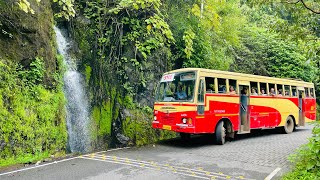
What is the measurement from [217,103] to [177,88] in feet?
5.35

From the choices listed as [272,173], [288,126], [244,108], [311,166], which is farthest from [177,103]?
[288,126]

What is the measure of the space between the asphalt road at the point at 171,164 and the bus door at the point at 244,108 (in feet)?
5.70

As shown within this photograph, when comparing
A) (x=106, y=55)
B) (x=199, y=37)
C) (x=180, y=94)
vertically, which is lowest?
(x=180, y=94)

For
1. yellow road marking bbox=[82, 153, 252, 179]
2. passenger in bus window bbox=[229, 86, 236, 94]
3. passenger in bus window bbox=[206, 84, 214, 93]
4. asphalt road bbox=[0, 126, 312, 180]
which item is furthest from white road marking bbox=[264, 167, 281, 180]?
passenger in bus window bbox=[229, 86, 236, 94]

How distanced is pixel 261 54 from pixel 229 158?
17559 mm

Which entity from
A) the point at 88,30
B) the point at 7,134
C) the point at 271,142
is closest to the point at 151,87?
the point at 88,30

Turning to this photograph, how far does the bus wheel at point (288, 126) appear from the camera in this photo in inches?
596

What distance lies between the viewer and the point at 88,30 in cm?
1323

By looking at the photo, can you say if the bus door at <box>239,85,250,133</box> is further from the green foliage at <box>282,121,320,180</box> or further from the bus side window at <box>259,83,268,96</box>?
the green foliage at <box>282,121,320,180</box>

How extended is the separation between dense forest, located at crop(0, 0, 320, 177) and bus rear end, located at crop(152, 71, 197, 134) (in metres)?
1.44

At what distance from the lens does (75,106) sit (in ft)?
36.3

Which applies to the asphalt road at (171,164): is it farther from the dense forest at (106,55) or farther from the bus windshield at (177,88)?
the bus windshield at (177,88)

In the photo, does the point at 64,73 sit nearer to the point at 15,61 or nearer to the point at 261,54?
the point at 15,61

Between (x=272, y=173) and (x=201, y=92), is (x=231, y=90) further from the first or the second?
(x=272, y=173)
